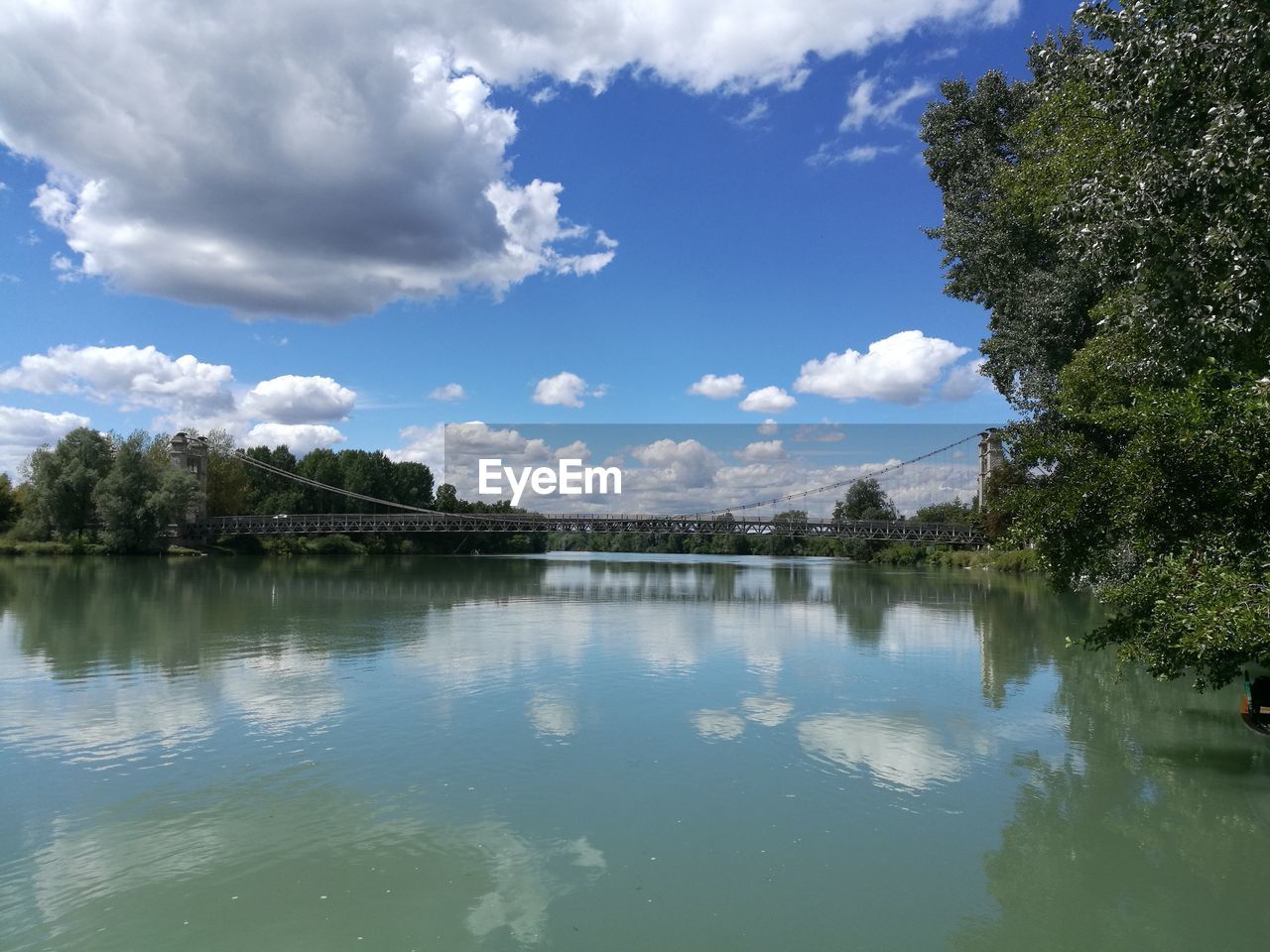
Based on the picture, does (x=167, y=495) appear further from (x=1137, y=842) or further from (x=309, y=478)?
(x=1137, y=842)

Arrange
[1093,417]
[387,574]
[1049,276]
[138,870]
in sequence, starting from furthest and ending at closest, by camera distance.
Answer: [387,574] < [1049,276] < [1093,417] < [138,870]

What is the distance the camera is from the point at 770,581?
5325 centimetres

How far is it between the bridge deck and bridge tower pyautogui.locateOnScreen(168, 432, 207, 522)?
114 centimetres

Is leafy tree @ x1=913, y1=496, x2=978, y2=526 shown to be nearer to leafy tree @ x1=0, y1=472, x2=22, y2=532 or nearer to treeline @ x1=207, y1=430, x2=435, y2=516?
treeline @ x1=207, y1=430, x2=435, y2=516

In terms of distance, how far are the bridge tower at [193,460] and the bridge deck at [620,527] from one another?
44.8 inches

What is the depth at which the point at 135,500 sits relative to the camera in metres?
61.0

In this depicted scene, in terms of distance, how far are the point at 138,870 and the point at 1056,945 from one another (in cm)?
696

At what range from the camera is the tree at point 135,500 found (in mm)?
60125

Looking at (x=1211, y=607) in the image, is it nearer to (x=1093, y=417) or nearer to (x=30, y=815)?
(x=1093, y=417)

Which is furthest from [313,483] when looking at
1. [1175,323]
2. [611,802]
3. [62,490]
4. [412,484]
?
[1175,323]

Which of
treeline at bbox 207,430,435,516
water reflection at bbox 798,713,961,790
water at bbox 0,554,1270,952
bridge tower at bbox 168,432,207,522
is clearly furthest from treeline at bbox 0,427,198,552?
water reflection at bbox 798,713,961,790

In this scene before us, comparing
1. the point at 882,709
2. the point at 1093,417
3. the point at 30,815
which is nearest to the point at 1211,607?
the point at 1093,417

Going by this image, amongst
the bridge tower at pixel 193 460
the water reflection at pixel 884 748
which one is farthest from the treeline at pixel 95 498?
the water reflection at pixel 884 748

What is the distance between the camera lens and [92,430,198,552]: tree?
60125 millimetres
